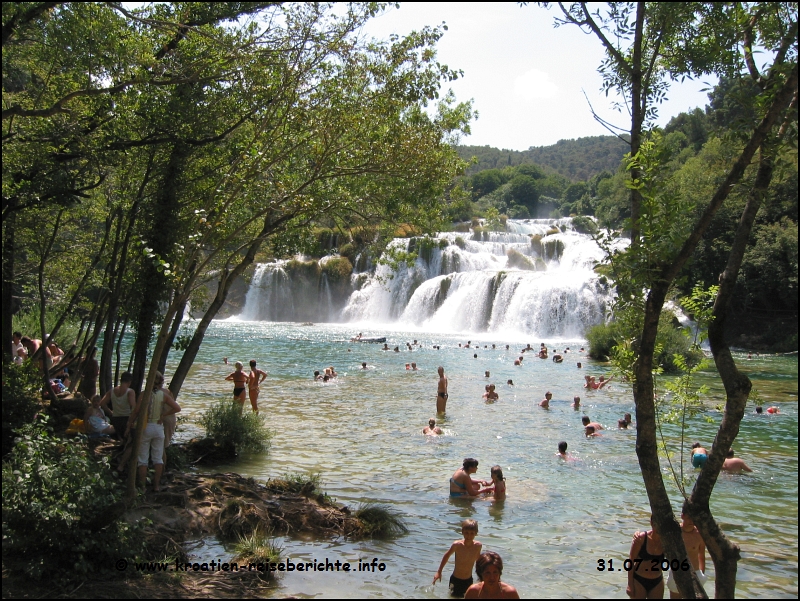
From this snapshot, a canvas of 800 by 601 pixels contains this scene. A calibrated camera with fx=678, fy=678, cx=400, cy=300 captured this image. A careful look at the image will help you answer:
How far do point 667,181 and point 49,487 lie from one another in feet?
Answer: 18.0

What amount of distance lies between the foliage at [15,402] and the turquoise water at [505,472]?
9.82ft

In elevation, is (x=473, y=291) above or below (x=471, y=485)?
above

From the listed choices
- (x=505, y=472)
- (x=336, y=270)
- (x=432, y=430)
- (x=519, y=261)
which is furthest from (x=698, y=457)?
(x=336, y=270)

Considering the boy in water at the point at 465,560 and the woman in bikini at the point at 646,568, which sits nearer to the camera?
the woman in bikini at the point at 646,568

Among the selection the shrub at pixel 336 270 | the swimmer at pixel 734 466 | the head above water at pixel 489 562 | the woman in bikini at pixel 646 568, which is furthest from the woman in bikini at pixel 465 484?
the shrub at pixel 336 270

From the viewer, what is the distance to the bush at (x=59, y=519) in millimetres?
5438

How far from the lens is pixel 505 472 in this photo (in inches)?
480

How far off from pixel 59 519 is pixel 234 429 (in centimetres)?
653

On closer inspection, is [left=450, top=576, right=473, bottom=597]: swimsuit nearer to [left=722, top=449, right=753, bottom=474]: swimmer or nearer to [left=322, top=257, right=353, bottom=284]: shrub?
[left=722, top=449, right=753, bottom=474]: swimmer

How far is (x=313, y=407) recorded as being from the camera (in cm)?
1877

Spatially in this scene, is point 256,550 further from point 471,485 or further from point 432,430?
point 432,430

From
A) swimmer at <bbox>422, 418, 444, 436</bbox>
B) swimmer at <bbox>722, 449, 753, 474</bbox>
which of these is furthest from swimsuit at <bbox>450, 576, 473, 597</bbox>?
swimmer at <bbox>422, 418, 444, 436</bbox>

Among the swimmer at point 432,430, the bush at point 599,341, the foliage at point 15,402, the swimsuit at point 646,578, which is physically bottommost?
the swimmer at point 432,430

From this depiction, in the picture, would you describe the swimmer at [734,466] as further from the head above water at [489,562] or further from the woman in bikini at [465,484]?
the head above water at [489,562]
